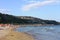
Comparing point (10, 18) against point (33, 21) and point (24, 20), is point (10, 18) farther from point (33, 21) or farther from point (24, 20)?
point (33, 21)

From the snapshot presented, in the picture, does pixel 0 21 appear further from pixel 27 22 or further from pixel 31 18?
pixel 31 18

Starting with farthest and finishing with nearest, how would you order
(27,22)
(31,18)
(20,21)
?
(31,18) < (27,22) < (20,21)

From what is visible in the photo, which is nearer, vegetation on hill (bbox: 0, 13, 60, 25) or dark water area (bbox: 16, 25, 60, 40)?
dark water area (bbox: 16, 25, 60, 40)

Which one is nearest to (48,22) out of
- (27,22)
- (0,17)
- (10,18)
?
(27,22)

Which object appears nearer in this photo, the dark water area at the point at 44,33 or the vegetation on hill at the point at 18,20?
the dark water area at the point at 44,33

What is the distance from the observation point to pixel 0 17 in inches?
5025

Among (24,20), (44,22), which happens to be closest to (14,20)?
(24,20)

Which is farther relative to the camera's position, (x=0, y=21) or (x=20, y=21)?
(x=20, y=21)

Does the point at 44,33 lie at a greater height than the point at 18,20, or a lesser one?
lesser

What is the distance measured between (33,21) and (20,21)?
29433mm

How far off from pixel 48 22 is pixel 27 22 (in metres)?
30.9

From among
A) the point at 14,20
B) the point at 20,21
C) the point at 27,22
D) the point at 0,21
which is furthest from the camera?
the point at 27,22

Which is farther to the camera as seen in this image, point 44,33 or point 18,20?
point 18,20

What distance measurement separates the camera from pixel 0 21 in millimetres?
124875
